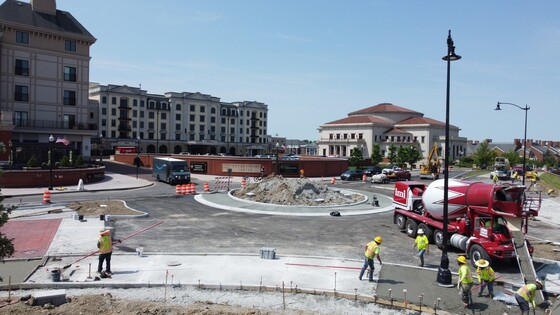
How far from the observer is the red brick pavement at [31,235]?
17677mm

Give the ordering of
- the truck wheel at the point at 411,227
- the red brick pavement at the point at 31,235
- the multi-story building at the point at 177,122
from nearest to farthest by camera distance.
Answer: the red brick pavement at the point at 31,235, the truck wheel at the point at 411,227, the multi-story building at the point at 177,122

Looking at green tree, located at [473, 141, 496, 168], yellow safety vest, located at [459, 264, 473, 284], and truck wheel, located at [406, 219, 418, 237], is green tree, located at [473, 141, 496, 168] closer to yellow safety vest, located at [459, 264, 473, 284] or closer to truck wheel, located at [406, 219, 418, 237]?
truck wheel, located at [406, 219, 418, 237]

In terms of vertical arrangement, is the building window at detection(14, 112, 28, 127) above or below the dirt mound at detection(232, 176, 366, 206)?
above

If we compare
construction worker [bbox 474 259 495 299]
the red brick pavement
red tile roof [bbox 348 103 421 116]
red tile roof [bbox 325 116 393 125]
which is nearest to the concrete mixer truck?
construction worker [bbox 474 259 495 299]

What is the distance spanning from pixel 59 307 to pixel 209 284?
4292mm

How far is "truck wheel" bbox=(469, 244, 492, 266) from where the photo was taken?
1645cm

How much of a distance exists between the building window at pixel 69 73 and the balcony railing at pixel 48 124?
18.9 ft

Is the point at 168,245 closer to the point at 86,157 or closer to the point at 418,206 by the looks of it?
the point at 418,206

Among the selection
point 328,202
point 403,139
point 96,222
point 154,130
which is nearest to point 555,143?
point 403,139

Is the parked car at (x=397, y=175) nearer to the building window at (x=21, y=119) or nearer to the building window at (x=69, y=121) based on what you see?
the building window at (x=69, y=121)

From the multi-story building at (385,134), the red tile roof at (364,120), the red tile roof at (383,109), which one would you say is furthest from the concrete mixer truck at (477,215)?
the red tile roof at (383,109)

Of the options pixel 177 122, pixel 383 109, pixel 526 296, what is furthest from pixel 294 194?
pixel 383 109

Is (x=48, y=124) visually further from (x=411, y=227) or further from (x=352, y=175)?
(x=411, y=227)

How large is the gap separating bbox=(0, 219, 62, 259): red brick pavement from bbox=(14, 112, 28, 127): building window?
34.8 meters
